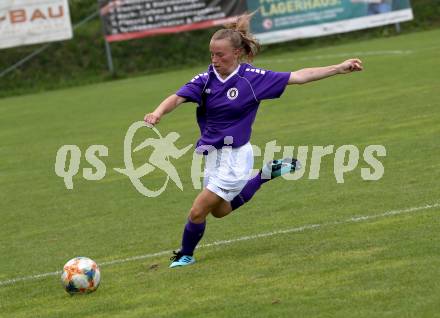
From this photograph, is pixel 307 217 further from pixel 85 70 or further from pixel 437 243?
pixel 85 70

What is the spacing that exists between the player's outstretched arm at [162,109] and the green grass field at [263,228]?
1.11 metres

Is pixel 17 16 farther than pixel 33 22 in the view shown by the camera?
No

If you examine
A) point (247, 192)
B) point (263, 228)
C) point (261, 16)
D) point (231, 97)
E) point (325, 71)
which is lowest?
point (263, 228)

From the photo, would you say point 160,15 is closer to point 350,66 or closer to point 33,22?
point 33,22

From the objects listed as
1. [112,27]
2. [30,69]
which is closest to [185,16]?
[112,27]

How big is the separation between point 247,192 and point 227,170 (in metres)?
0.65

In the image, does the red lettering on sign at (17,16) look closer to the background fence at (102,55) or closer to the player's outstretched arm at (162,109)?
the background fence at (102,55)

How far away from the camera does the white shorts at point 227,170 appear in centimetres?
782

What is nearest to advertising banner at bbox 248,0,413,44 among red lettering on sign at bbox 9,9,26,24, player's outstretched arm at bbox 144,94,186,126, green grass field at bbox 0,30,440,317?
red lettering on sign at bbox 9,9,26,24

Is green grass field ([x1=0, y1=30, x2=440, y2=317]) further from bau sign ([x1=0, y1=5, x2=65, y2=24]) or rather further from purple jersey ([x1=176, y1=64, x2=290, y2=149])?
bau sign ([x1=0, y1=5, x2=65, y2=24])

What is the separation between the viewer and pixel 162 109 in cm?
743

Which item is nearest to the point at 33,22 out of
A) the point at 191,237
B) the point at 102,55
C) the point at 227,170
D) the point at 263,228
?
the point at 102,55

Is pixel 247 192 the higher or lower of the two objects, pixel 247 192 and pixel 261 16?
the higher

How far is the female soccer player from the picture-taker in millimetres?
7770
